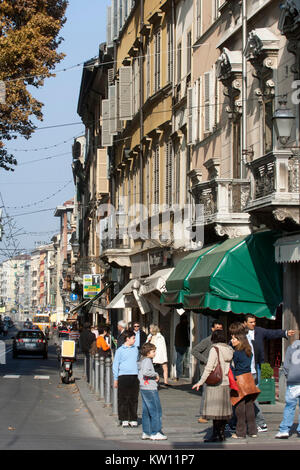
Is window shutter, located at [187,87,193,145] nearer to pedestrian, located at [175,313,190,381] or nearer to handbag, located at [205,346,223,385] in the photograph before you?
pedestrian, located at [175,313,190,381]

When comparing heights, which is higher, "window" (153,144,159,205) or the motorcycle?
"window" (153,144,159,205)

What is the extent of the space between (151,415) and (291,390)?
2.06 meters

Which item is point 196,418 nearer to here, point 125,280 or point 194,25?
point 194,25

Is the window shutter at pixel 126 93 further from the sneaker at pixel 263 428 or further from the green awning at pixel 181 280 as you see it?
the sneaker at pixel 263 428

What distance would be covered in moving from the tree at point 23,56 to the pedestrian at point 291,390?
16757 mm

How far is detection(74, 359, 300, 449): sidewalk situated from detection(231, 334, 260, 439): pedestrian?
0.63 ft

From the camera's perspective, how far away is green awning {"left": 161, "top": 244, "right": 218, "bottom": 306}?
2406 cm

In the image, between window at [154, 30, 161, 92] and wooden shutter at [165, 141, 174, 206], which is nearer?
wooden shutter at [165, 141, 174, 206]

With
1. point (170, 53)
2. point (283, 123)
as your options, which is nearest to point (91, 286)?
point (170, 53)

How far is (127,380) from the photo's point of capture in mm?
16266

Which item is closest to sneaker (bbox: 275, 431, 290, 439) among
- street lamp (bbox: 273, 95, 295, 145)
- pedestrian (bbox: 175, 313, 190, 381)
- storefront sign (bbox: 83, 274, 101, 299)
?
street lamp (bbox: 273, 95, 295, 145)

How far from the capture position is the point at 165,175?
33.7m

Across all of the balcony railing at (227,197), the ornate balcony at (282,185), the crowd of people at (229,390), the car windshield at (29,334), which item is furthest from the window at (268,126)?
the car windshield at (29,334)

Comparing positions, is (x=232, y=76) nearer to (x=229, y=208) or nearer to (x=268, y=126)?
(x=268, y=126)
